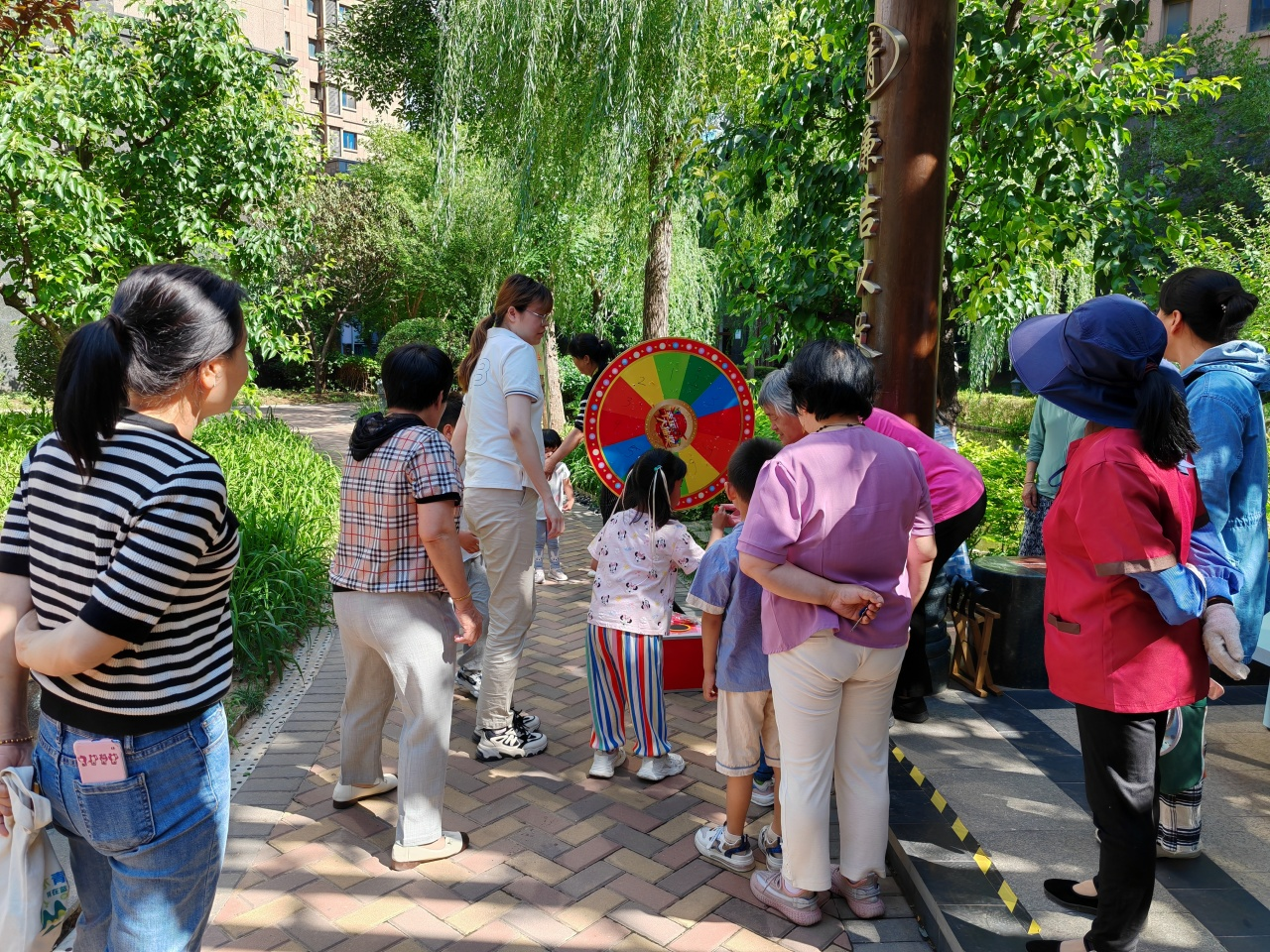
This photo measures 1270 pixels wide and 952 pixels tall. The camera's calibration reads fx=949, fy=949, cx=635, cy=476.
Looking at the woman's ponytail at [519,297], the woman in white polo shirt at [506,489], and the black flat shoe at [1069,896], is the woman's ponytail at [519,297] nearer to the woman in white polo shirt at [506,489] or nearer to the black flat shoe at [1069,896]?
the woman in white polo shirt at [506,489]

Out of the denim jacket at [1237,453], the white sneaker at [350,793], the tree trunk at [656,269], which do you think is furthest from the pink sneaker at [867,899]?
the tree trunk at [656,269]

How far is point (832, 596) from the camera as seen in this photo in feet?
8.70

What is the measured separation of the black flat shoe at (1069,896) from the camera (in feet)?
9.51

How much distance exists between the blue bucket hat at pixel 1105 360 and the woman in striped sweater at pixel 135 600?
A: 6.50ft

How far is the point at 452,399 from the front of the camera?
5.38 m

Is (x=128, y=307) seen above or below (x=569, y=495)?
above

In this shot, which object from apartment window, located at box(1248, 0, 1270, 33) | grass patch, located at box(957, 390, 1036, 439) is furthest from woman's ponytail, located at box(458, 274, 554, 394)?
apartment window, located at box(1248, 0, 1270, 33)

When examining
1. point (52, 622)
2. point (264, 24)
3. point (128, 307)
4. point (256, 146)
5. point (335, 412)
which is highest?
point (264, 24)

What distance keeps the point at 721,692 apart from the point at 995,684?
7.07 feet

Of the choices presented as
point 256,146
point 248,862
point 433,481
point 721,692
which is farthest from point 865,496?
point 256,146

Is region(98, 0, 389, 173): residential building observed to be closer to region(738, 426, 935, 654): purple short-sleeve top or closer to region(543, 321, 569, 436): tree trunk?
region(543, 321, 569, 436): tree trunk

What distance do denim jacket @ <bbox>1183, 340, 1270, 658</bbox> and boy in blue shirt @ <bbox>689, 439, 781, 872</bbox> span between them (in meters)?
1.38

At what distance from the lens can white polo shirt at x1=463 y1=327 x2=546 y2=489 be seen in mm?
4043

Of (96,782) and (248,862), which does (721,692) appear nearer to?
(248,862)
